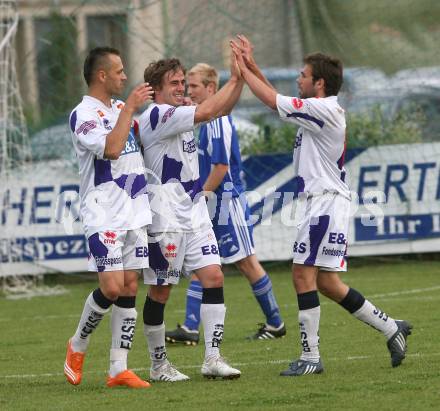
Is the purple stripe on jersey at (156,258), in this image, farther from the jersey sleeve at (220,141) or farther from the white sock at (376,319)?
the jersey sleeve at (220,141)

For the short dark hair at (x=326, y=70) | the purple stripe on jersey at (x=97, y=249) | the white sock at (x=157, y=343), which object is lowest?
the white sock at (x=157, y=343)

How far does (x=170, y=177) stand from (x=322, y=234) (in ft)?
3.50

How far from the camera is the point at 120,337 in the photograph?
748cm

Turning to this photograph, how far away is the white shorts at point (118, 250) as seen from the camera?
7328mm

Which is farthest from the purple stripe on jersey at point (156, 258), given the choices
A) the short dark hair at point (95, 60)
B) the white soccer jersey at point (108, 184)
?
the short dark hair at point (95, 60)

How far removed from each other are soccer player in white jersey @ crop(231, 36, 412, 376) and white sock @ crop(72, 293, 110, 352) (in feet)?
4.18

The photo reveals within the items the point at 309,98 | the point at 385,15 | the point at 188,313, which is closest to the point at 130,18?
the point at 385,15

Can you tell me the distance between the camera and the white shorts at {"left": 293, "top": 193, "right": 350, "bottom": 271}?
7.68 metres

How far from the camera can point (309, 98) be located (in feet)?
25.3

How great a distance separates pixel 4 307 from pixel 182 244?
6090mm

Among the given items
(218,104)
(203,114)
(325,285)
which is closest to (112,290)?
(203,114)

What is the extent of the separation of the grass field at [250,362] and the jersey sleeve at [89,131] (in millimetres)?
1526

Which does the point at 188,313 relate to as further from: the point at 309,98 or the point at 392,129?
the point at 392,129

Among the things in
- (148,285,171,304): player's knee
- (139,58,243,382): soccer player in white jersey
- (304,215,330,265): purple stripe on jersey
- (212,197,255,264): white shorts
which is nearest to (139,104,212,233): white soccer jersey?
(139,58,243,382): soccer player in white jersey
